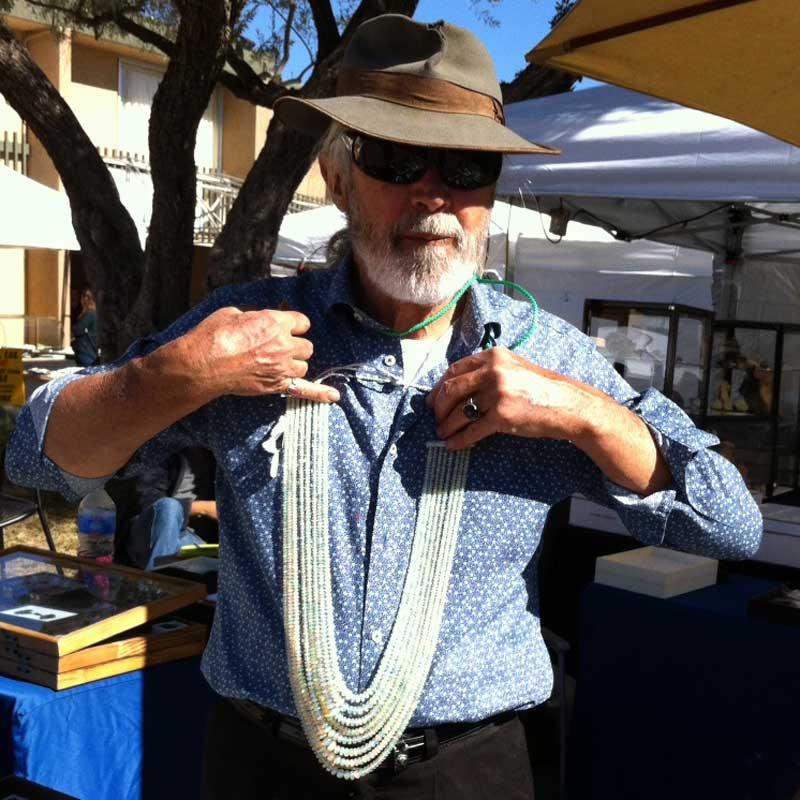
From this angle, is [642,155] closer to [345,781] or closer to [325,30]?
[345,781]

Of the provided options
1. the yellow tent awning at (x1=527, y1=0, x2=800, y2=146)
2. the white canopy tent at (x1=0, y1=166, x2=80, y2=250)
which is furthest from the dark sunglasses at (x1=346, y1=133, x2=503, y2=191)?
the white canopy tent at (x1=0, y1=166, x2=80, y2=250)

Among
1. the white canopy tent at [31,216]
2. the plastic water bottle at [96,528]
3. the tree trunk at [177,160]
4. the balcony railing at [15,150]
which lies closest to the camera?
the plastic water bottle at [96,528]

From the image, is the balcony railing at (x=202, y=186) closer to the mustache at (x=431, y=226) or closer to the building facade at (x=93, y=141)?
the building facade at (x=93, y=141)

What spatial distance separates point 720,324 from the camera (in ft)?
16.0

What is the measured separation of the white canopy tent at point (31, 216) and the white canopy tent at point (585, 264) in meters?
1.98

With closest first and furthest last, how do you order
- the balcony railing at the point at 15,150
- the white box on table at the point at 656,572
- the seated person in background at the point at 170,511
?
the white box on table at the point at 656,572 → the seated person in background at the point at 170,511 → the balcony railing at the point at 15,150

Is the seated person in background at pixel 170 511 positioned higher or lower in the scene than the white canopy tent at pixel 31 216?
lower

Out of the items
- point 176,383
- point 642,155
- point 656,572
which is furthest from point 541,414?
point 642,155

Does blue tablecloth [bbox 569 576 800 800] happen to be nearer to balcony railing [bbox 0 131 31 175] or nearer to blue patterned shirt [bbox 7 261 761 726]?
blue patterned shirt [bbox 7 261 761 726]

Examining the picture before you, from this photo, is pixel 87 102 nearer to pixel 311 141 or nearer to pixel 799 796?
pixel 311 141

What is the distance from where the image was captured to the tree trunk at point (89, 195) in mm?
6414

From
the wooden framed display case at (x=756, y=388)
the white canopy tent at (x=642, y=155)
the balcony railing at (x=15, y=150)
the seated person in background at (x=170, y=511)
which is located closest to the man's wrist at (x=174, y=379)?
the white canopy tent at (x=642, y=155)

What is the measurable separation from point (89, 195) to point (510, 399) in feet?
19.1

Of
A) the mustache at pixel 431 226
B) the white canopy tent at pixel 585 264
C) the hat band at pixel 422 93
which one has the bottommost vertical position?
the mustache at pixel 431 226
